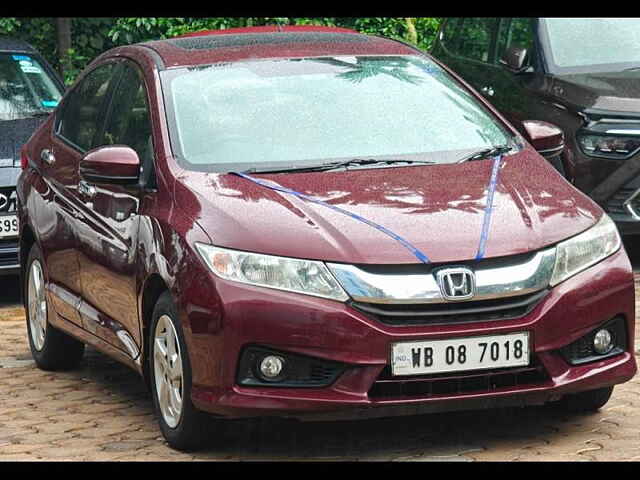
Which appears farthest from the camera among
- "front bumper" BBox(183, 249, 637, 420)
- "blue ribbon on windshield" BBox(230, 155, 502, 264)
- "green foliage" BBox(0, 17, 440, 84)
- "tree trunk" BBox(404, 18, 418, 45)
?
"tree trunk" BBox(404, 18, 418, 45)

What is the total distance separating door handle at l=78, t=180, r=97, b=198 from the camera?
759 centimetres

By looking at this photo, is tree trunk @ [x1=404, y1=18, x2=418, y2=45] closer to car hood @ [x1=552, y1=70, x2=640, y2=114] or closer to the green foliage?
the green foliage

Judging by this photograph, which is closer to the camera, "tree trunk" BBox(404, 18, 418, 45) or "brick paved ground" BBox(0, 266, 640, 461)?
"brick paved ground" BBox(0, 266, 640, 461)

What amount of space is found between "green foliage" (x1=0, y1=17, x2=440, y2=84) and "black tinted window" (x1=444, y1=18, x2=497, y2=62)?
458 cm

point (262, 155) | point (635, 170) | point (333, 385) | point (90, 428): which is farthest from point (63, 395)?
point (635, 170)

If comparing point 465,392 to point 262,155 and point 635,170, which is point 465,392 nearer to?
point 262,155

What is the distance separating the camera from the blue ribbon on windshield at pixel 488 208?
607 centimetres

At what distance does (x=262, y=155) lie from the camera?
6.95m

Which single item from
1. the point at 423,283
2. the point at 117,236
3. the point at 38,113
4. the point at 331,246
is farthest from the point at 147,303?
the point at 38,113

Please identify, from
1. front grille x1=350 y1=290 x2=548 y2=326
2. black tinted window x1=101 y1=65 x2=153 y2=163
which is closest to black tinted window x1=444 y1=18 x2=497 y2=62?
black tinted window x1=101 y1=65 x2=153 y2=163

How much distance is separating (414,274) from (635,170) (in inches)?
194

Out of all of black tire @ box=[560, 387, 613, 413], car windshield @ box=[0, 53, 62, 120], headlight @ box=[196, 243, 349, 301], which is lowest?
car windshield @ box=[0, 53, 62, 120]

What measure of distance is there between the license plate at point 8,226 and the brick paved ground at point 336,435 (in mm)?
2810

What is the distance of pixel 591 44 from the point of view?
37.7ft
